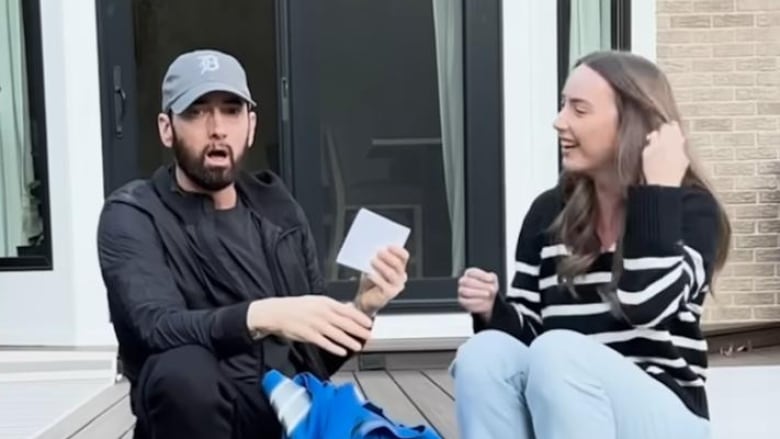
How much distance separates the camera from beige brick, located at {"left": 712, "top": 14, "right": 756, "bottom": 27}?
402cm

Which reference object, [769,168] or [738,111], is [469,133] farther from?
[769,168]

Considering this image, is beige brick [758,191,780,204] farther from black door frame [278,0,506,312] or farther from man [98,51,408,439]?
man [98,51,408,439]

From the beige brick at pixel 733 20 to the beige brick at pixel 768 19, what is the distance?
0.08ft

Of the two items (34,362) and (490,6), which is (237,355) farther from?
(490,6)

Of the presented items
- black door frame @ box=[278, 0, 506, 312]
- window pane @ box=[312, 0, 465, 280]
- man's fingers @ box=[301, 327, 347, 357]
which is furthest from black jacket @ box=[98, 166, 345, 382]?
window pane @ box=[312, 0, 465, 280]

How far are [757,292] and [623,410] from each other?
2770 millimetres

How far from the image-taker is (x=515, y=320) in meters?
1.90

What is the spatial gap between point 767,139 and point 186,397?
10.6ft

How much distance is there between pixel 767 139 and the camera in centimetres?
405

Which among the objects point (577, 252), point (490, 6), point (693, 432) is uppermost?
point (490, 6)

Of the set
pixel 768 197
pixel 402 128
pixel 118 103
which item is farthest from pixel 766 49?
pixel 118 103

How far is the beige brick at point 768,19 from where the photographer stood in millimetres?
4043

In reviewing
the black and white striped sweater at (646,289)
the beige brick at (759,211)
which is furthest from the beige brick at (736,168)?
the black and white striped sweater at (646,289)

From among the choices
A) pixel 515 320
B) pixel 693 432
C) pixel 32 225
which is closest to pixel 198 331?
pixel 515 320
